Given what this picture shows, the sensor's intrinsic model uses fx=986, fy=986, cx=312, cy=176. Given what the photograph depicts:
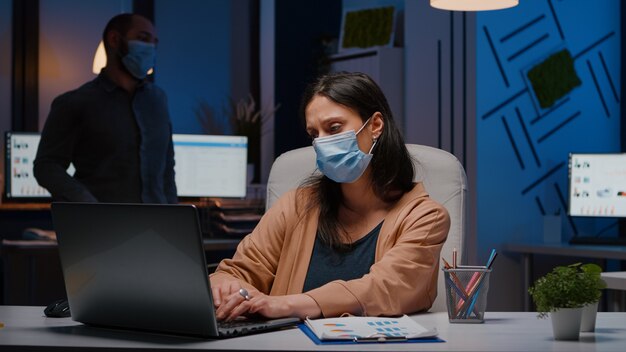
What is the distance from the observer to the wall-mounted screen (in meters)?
5.09

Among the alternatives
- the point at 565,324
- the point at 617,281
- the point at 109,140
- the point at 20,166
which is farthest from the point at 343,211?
the point at 20,166

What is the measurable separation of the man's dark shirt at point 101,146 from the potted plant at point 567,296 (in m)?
2.29

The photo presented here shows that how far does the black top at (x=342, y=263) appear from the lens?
88.5 inches

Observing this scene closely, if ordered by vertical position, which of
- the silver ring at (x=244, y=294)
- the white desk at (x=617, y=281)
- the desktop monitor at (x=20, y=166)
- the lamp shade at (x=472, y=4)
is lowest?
the white desk at (x=617, y=281)

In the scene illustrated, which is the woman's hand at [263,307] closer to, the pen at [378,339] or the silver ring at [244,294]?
the silver ring at [244,294]

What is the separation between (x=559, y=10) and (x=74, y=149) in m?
2.93

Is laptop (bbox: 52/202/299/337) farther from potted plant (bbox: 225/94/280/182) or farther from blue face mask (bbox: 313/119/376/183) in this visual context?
potted plant (bbox: 225/94/280/182)

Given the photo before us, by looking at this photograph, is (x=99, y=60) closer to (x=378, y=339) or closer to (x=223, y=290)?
(x=223, y=290)

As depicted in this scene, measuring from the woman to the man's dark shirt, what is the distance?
4.70 ft

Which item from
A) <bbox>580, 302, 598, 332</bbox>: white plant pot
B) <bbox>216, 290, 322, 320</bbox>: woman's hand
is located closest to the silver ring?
<bbox>216, 290, 322, 320</bbox>: woman's hand

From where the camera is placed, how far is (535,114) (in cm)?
534

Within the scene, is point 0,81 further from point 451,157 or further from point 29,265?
point 451,157

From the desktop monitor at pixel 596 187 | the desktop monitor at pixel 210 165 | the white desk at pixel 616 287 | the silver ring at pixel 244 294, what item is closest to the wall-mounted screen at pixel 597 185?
the desktop monitor at pixel 596 187

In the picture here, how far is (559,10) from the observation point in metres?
5.43
